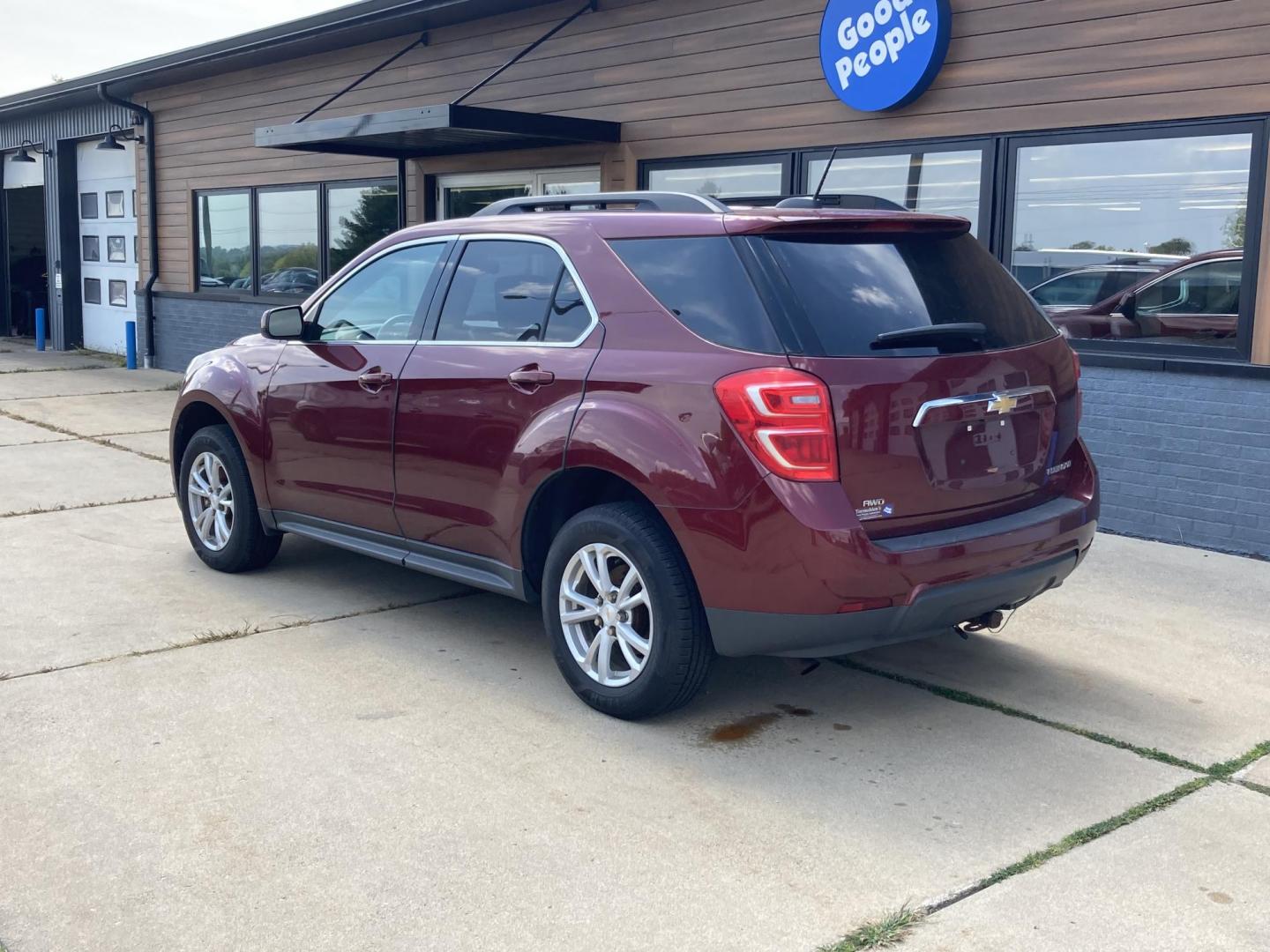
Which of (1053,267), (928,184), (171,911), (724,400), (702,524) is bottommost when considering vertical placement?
(171,911)

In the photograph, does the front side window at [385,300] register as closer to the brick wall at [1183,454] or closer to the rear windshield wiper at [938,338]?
the rear windshield wiper at [938,338]

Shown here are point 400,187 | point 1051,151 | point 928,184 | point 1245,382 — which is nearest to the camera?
point 1245,382

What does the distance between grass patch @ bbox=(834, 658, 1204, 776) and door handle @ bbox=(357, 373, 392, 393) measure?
2.15 metres

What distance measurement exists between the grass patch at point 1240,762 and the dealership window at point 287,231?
35.0 feet

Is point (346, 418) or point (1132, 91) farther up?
point (1132, 91)

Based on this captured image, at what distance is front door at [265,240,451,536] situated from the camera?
5320mm

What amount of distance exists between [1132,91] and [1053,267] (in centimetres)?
111

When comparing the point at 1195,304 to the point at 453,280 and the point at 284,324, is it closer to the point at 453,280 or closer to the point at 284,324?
the point at 453,280

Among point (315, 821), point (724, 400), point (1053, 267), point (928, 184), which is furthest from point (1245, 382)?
point (315, 821)

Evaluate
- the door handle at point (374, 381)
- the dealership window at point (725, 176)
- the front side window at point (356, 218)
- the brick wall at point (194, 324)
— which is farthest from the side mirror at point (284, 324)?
the brick wall at point (194, 324)

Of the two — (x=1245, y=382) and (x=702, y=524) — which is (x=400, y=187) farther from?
(x=702, y=524)

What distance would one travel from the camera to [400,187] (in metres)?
13.1

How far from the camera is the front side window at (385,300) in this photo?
210 inches

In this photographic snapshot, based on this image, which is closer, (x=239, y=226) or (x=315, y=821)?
(x=315, y=821)
